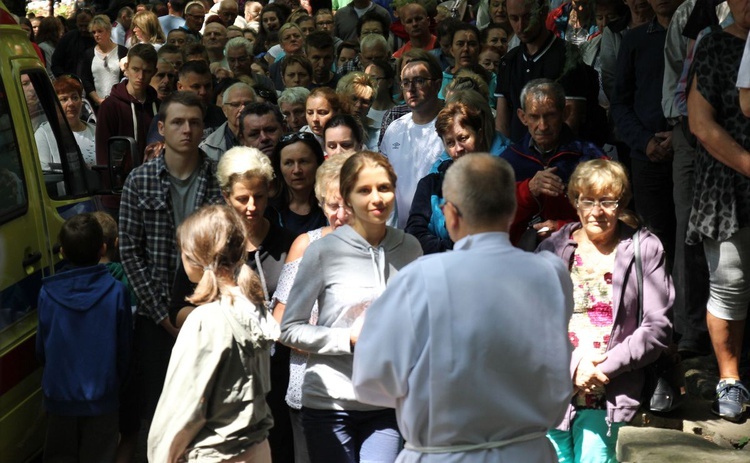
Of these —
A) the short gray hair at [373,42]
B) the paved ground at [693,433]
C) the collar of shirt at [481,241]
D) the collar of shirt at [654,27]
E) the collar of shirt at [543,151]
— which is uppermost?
the short gray hair at [373,42]

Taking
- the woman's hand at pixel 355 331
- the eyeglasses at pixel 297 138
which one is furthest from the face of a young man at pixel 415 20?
A: the woman's hand at pixel 355 331

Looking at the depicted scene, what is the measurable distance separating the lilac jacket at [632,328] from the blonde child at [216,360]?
66.6 inches

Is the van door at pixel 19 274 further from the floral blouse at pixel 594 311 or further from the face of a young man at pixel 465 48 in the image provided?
the face of a young man at pixel 465 48

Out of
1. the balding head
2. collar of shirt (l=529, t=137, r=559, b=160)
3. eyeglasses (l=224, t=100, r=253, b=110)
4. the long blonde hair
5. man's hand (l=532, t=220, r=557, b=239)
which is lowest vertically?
man's hand (l=532, t=220, r=557, b=239)

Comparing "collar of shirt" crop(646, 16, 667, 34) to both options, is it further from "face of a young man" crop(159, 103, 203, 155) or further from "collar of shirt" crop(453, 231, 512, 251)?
"collar of shirt" crop(453, 231, 512, 251)

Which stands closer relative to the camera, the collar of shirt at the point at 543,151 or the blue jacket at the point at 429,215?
the blue jacket at the point at 429,215

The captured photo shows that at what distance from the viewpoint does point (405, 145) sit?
25.5 feet

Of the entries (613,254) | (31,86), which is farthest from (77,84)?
(613,254)

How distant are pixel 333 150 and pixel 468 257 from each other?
3578mm

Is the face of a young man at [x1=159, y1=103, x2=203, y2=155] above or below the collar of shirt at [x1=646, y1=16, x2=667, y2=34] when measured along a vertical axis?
below

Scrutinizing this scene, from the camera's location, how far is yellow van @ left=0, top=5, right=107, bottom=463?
18.7 ft

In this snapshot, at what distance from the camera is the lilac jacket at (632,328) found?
216 inches

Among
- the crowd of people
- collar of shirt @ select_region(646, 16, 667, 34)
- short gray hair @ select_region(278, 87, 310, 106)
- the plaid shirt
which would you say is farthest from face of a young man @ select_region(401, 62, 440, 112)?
the plaid shirt

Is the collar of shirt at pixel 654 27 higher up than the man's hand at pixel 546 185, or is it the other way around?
the collar of shirt at pixel 654 27
